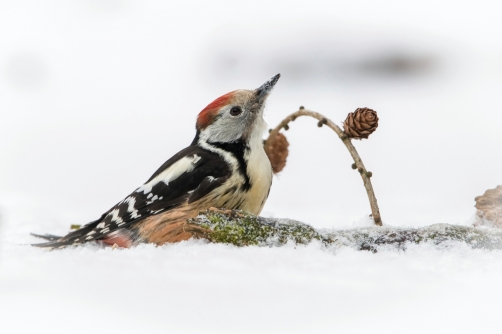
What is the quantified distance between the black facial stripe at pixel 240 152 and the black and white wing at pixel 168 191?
0.25 ft

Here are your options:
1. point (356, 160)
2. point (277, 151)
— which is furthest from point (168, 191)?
point (356, 160)

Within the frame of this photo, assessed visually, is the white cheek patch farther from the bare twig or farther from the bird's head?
the bare twig

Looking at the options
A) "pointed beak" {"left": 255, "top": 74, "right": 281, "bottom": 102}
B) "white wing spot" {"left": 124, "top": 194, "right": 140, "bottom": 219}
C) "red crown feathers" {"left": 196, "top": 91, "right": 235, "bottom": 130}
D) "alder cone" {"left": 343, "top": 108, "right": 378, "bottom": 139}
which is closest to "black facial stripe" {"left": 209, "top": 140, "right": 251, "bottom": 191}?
"red crown feathers" {"left": 196, "top": 91, "right": 235, "bottom": 130}

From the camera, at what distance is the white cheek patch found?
308cm

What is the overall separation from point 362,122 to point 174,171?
0.99 m

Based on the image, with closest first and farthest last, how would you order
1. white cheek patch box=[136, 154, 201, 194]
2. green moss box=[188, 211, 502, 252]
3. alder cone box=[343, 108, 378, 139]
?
1. green moss box=[188, 211, 502, 252]
2. alder cone box=[343, 108, 378, 139]
3. white cheek patch box=[136, 154, 201, 194]

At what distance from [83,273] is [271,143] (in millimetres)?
1461

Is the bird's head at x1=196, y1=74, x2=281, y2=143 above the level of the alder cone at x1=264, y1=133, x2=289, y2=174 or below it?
above

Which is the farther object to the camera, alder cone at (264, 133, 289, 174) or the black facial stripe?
alder cone at (264, 133, 289, 174)

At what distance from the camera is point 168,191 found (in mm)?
3033

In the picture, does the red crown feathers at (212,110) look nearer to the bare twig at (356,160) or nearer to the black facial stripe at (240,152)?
the black facial stripe at (240,152)

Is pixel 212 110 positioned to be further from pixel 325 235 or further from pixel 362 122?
pixel 325 235

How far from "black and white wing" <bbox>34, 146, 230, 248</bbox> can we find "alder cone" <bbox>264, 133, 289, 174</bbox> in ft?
1.04

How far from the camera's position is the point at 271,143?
10.8 ft
